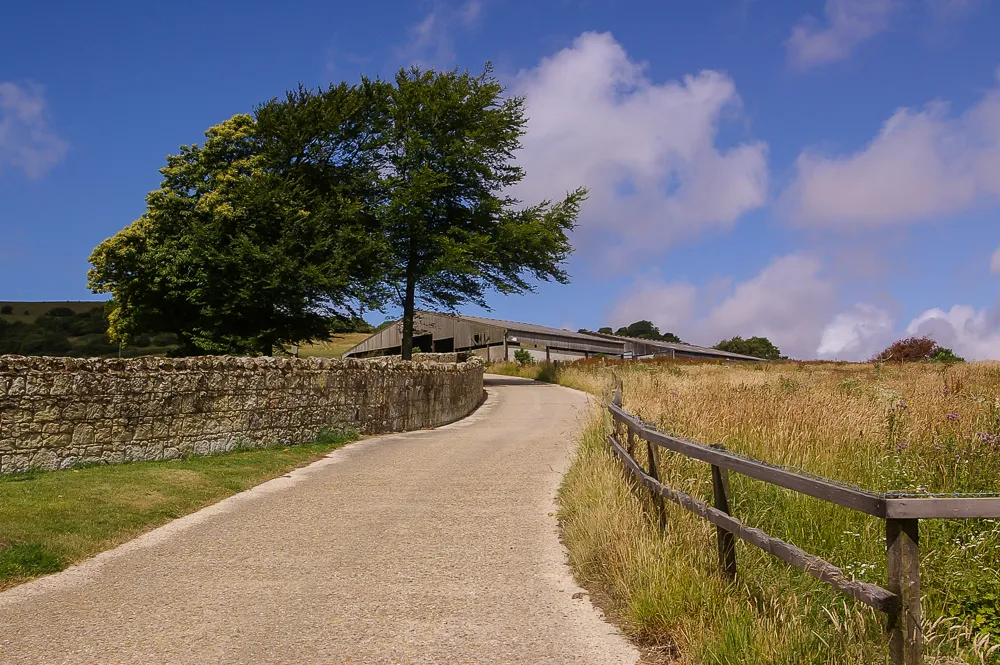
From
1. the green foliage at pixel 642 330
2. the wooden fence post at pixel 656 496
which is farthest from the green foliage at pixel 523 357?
the green foliage at pixel 642 330

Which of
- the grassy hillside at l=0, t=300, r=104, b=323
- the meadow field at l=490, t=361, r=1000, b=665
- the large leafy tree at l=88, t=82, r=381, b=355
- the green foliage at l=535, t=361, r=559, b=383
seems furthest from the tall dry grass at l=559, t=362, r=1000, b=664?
the grassy hillside at l=0, t=300, r=104, b=323

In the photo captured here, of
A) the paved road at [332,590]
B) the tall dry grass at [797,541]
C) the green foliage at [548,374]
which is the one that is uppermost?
Answer: the green foliage at [548,374]

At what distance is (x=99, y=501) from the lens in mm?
9516

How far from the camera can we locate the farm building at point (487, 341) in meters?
52.1

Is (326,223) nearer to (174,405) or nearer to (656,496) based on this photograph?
(174,405)

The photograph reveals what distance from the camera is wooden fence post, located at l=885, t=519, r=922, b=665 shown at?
3.38m

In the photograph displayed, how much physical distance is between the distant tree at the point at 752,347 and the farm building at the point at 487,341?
27881mm

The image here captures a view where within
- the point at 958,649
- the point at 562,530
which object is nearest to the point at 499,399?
the point at 562,530

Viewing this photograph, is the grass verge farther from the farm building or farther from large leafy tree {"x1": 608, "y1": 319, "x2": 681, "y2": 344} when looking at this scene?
large leafy tree {"x1": 608, "y1": 319, "x2": 681, "y2": 344}

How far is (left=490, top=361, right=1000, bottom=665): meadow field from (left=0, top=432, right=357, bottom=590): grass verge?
4.98m

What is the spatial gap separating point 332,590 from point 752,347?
86.3 meters

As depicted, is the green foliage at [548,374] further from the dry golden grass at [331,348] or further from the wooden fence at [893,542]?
the wooden fence at [893,542]

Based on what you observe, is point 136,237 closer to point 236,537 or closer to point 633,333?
point 236,537

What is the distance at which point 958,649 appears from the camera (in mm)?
3986
